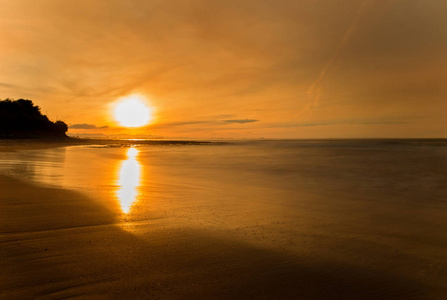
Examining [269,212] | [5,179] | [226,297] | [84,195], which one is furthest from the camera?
[5,179]

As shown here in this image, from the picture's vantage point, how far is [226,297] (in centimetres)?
309

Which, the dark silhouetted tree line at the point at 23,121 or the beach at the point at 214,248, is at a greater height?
the dark silhouetted tree line at the point at 23,121

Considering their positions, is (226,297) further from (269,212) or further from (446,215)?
(446,215)

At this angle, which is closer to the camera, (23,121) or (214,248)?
(214,248)

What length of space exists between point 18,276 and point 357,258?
15.4 feet

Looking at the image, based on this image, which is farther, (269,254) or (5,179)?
(5,179)

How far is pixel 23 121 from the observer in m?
82.9

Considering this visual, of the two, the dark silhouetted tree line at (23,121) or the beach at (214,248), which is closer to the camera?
the beach at (214,248)

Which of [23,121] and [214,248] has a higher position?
[23,121]

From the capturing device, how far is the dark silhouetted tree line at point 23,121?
256ft

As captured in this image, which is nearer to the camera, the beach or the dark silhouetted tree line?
the beach

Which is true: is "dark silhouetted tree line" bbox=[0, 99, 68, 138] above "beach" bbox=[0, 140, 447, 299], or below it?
above

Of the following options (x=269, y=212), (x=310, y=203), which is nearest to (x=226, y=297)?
(x=269, y=212)

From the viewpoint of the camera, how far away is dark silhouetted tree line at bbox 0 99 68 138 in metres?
78.1
